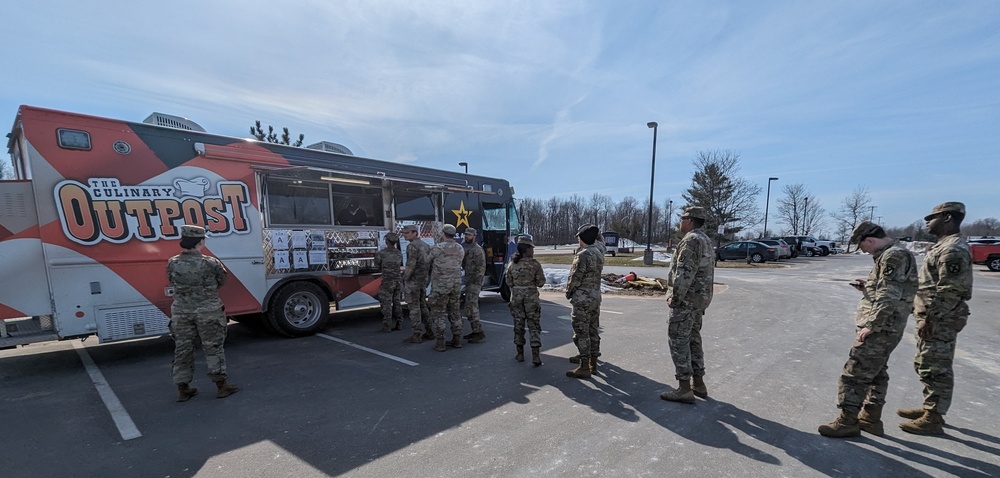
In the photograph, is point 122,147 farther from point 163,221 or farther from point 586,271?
point 586,271

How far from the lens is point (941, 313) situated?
3.45m

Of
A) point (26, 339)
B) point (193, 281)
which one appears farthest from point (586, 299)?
point (26, 339)

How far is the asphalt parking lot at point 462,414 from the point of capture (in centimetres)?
298

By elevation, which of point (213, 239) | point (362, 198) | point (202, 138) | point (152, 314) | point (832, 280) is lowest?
point (832, 280)

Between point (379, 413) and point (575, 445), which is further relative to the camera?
point (379, 413)

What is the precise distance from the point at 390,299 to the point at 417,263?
106 centimetres

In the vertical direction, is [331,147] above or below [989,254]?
above

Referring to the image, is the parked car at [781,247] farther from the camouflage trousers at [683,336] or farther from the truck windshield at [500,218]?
the camouflage trousers at [683,336]

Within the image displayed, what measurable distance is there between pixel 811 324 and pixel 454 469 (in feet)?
26.1

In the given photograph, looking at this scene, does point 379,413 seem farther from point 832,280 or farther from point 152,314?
point 832,280

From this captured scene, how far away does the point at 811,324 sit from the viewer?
25.5ft

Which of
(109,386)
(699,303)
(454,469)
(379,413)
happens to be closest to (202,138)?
(109,386)

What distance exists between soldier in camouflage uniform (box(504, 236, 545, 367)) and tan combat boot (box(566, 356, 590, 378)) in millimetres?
538

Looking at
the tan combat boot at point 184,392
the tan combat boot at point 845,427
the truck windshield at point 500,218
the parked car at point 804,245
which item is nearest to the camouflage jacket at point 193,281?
the tan combat boot at point 184,392
